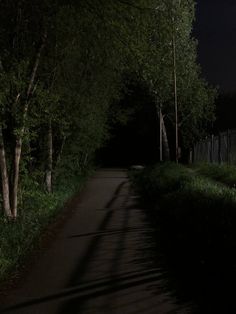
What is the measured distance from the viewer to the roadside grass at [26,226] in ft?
36.0

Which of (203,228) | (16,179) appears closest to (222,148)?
(16,179)

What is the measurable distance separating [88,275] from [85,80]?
50.5 feet

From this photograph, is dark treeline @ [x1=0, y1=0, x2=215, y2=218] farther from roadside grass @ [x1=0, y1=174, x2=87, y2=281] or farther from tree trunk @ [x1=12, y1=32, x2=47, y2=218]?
roadside grass @ [x1=0, y1=174, x2=87, y2=281]

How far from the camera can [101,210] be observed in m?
21.7

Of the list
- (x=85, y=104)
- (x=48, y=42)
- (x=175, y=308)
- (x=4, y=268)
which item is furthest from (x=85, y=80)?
(x=175, y=308)

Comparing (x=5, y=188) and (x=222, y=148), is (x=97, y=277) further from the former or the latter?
(x=222, y=148)

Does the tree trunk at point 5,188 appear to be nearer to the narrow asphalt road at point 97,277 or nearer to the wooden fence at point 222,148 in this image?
the narrow asphalt road at point 97,277

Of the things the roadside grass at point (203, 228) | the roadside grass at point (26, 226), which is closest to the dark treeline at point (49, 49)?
the roadside grass at point (26, 226)

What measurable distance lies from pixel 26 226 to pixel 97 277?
4.30 meters

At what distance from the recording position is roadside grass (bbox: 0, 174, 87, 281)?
10961mm

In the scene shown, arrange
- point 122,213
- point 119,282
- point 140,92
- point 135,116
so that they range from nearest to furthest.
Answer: point 119,282 → point 122,213 → point 140,92 → point 135,116

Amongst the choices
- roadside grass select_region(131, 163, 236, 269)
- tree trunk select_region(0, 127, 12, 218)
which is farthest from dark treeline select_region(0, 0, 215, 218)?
roadside grass select_region(131, 163, 236, 269)

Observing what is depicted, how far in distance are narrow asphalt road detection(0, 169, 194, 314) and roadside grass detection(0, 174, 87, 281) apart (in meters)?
0.34

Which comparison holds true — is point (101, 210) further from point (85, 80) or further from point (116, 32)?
point (116, 32)
